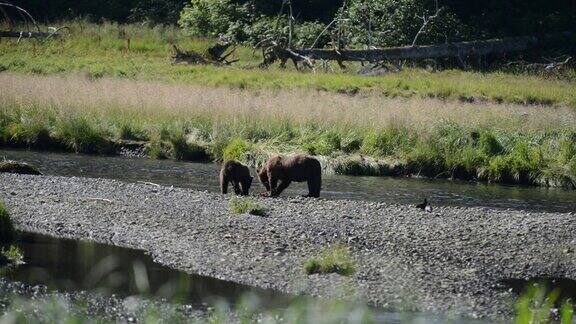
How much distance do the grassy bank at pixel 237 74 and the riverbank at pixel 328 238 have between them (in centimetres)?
1276

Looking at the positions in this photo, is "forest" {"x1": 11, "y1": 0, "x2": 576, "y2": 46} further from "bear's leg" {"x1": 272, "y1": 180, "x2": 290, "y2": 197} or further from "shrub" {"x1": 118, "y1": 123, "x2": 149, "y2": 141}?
"bear's leg" {"x1": 272, "y1": 180, "x2": 290, "y2": 197}

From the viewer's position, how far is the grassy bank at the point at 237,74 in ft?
108

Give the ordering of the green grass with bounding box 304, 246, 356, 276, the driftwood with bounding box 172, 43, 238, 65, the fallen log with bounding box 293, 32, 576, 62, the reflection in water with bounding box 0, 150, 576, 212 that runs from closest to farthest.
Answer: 1. the green grass with bounding box 304, 246, 356, 276
2. the reflection in water with bounding box 0, 150, 576, 212
3. the fallen log with bounding box 293, 32, 576, 62
4. the driftwood with bounding box 172, 43, 238, 65

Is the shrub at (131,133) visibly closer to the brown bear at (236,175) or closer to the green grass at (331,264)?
the brown bear at (236,175)

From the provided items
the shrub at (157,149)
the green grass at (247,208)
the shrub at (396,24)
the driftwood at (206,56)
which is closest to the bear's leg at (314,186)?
the green grass at (247,208)

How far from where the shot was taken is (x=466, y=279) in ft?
42.1

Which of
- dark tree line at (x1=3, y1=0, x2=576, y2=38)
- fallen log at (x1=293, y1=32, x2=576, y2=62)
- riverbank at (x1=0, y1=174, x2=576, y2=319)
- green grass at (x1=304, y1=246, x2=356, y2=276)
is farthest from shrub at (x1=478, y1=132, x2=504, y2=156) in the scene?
dark tree line at (x1=3, y1=0, x2=576, y2=38)

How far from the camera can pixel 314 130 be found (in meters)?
25.8

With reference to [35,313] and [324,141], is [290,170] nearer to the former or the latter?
[324,141]

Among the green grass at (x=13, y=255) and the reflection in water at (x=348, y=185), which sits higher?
the green grass at (x=13, y=255)

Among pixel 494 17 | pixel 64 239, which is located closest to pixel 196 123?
pixel 64 239

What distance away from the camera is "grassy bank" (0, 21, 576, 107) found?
32938 mm

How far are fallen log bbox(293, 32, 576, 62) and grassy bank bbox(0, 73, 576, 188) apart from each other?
831 cm

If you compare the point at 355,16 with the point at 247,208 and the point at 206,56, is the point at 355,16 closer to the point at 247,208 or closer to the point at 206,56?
the point at 206,56
